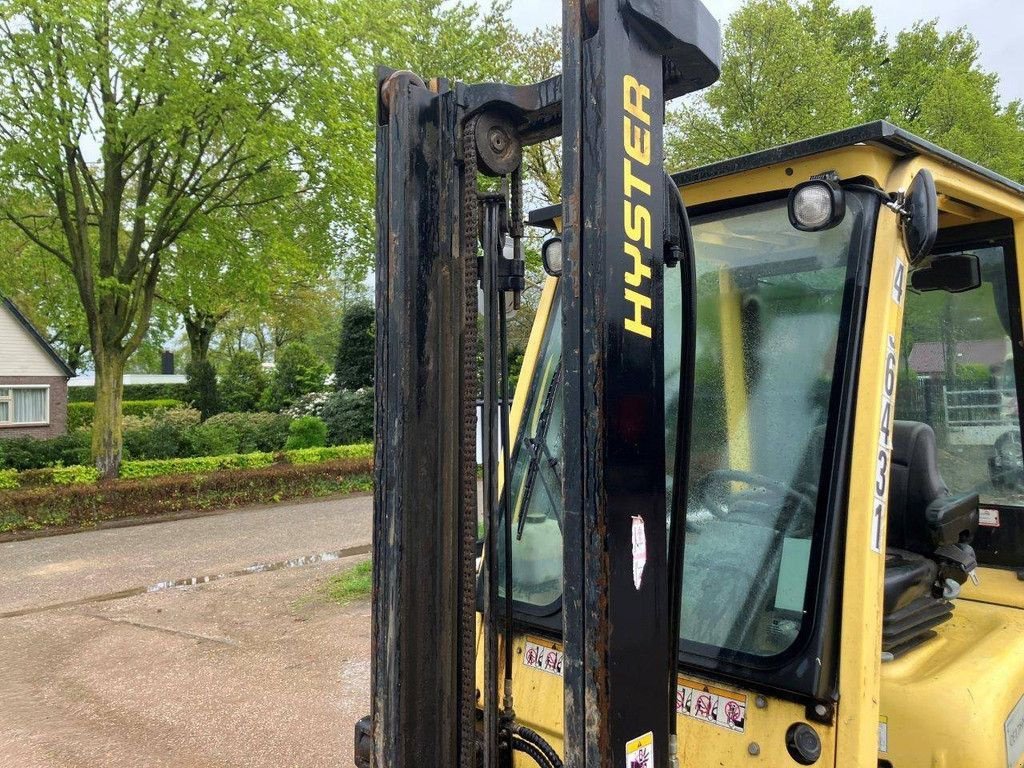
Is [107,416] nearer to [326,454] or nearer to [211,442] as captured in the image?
[211,442]

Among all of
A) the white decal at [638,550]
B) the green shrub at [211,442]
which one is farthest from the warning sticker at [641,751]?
the green shrub at [211,442]

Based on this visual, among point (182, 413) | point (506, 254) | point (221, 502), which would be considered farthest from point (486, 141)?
point (182, 413)

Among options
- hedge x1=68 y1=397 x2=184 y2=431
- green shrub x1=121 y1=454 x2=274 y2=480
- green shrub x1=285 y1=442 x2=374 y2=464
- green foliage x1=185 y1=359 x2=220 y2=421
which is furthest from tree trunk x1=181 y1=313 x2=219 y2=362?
green shrub x1=121 y1=454 x2=274 y2=480

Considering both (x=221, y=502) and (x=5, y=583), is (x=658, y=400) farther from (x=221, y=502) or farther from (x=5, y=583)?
(x=221, y=502)

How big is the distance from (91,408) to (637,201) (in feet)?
112

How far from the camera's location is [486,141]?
1.82 metres

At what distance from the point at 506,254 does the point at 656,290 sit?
411mm

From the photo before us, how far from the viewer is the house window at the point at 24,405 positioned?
2711 centimetres

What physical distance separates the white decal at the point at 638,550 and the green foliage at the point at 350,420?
19790 millimetres

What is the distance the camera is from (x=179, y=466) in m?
15.5

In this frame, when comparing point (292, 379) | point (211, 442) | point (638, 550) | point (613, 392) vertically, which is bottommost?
point (211, 442)

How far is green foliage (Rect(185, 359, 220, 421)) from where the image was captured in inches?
1154

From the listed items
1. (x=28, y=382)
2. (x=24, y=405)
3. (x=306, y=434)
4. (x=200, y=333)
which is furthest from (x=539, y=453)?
(x=200, y=333)

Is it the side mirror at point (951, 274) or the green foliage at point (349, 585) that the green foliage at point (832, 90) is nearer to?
the green foliage at point (349, 585)
